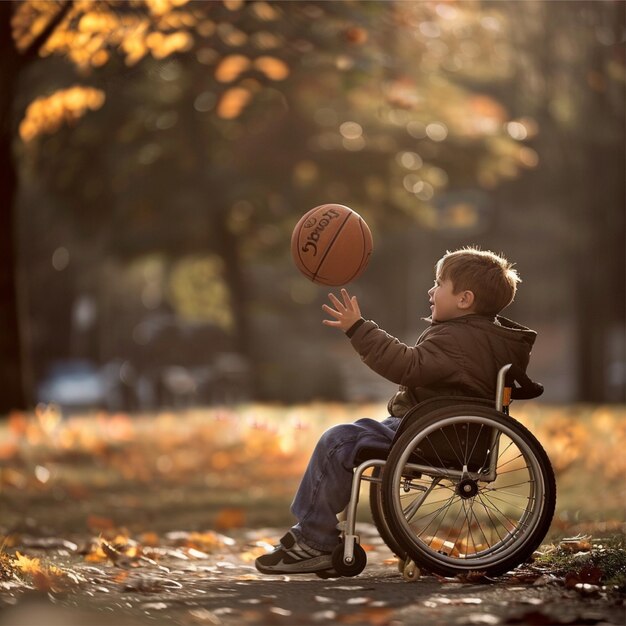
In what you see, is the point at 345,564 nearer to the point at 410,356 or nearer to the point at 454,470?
the point at 454,470

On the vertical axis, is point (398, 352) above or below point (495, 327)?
Result: below

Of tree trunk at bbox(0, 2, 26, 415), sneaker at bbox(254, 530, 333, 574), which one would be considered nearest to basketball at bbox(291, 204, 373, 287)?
sneaker at bbox(254, 530, 333, 574)

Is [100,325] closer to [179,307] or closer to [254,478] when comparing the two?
[179,307]

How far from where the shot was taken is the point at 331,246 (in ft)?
17.5

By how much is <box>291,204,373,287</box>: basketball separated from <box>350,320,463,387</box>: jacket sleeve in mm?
661

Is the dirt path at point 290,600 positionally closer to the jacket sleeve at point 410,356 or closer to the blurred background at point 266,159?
the jacket sleeve at point 410,356

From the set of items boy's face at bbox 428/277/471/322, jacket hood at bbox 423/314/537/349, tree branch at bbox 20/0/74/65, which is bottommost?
jacket hood at bbox 423/314/537/349

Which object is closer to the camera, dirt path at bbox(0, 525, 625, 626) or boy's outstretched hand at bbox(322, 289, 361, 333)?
dirt path at bbox(0, 525, 625, 626)

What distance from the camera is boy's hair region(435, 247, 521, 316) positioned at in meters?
4.85

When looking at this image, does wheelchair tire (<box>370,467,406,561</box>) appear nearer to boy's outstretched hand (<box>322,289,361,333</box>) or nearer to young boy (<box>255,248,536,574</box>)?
young boy (<box>255,248,536,574</box>)

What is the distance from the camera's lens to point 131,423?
14.1m

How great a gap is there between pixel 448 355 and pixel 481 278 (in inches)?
15.4

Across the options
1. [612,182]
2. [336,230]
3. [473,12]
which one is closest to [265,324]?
[612,182]

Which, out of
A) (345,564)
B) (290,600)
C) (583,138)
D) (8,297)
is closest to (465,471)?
(345,564)
